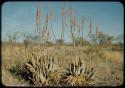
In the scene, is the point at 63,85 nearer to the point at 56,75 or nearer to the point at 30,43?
the point at 56,75

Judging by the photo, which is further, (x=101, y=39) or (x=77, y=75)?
(x=101, y=39)

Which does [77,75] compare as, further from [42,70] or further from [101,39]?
[101,39]

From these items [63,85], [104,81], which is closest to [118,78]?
[104,81]

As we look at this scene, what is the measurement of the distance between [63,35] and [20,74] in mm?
1216

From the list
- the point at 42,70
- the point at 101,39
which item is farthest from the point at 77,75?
the point at 101,39

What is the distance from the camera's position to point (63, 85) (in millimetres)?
5891

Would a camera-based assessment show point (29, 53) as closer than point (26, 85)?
No

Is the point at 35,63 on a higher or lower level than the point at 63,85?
higher

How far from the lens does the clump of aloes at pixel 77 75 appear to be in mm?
5866

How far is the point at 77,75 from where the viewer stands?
234 inches

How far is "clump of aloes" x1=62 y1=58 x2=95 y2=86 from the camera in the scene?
5.87 metres

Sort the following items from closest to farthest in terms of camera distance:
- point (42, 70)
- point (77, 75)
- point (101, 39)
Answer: point (77, 75) < point (42, 70) < point (101, 39)

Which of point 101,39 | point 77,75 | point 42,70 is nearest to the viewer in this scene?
point 77,75

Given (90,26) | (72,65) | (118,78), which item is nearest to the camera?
(90,26)
